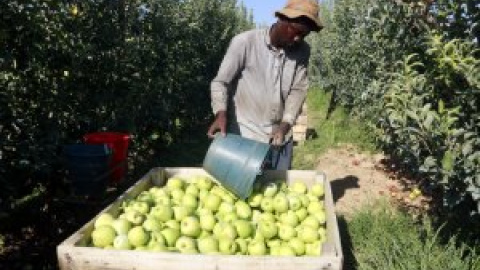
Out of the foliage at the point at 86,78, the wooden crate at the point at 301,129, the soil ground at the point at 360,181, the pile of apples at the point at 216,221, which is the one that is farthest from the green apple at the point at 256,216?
the wooden crate at the point at 301,129

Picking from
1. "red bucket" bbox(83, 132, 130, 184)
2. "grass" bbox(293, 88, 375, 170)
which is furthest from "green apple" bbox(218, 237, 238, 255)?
"grass" bbox(293, 88, 375, 170)

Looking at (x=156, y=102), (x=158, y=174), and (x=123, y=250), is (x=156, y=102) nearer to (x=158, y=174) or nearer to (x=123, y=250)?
(x=158, y=174)

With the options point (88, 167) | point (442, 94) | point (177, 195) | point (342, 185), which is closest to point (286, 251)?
point (177, 195)

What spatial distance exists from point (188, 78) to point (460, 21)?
22.1ft

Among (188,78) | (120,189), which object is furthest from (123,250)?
(188,78)

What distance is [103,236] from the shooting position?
268 cm

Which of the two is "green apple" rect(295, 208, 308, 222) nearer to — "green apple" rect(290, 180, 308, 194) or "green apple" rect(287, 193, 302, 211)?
"green apple" rect(287, 193, 302, 211)

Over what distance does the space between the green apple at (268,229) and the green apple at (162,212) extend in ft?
1.71

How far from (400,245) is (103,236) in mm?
2687

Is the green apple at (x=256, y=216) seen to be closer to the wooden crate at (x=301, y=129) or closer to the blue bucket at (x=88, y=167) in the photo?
the blue bucket at (x=88, y=167)

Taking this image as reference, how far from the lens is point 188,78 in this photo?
9.62m

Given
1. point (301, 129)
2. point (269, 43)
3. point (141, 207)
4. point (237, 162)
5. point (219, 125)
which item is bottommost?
point (301, 129)

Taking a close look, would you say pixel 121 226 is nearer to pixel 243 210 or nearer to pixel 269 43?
pixel 243 210

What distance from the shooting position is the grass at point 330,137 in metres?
8.72
